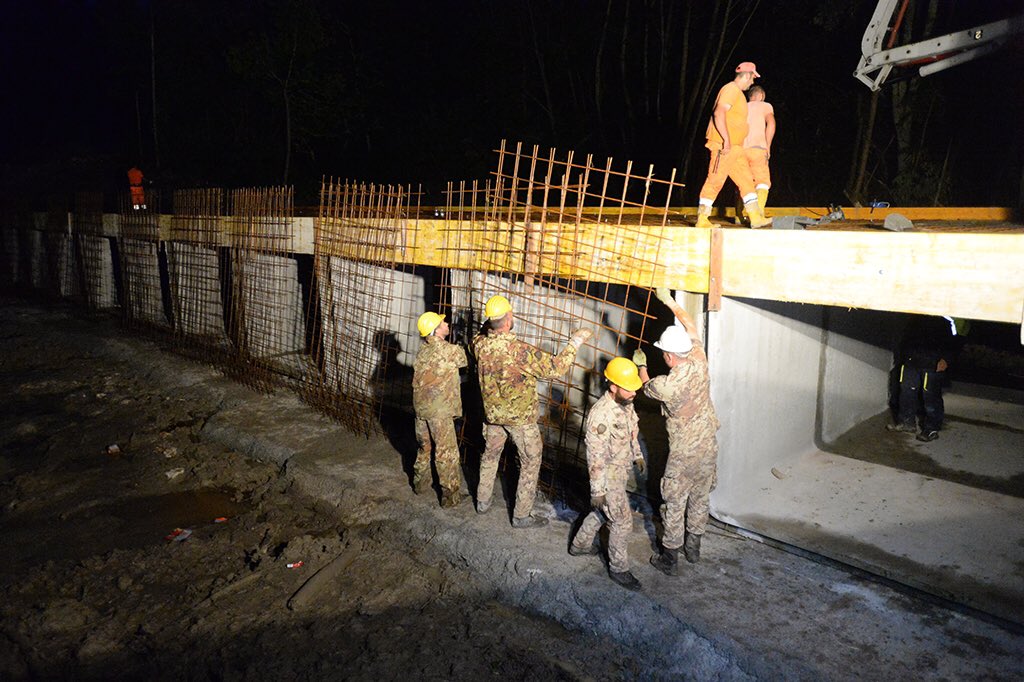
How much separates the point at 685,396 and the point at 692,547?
4.05 ft

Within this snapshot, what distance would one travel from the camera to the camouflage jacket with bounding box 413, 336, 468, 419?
20.4 feet

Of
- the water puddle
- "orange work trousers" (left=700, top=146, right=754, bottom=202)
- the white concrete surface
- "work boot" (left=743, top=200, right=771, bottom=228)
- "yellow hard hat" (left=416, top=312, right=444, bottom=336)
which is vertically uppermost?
"orange work trousers" (left=700, top=146, right=754, bottom=202)

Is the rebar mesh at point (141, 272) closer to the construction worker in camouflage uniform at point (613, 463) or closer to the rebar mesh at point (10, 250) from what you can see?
the rebar mesh at point (10, 250)

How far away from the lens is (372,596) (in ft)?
17.3

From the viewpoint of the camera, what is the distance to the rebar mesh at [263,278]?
9.88 meters

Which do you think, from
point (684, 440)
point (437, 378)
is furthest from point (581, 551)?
point (437, 378)

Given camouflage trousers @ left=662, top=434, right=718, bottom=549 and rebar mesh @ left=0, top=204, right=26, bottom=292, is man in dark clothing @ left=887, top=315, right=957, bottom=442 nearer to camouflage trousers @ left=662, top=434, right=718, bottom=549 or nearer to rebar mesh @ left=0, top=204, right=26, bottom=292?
camouflage trousers @ left=662, top=434, right=718, bottom=549

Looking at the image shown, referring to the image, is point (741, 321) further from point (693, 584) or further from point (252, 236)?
point (252, 236)

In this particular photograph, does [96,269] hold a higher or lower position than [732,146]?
lower

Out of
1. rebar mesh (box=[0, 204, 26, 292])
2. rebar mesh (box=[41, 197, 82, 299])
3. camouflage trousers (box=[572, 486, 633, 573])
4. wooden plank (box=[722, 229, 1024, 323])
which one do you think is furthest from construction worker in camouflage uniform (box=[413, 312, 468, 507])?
rebar mesh (box=[0, 204, 26, 292])

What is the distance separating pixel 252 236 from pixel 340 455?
174 inches

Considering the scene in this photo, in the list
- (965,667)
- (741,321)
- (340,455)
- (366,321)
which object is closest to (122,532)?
(340,455)

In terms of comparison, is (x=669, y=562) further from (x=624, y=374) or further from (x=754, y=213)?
(x=754, y=213)

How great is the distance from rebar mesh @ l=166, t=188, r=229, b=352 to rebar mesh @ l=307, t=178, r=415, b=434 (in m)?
3.09
